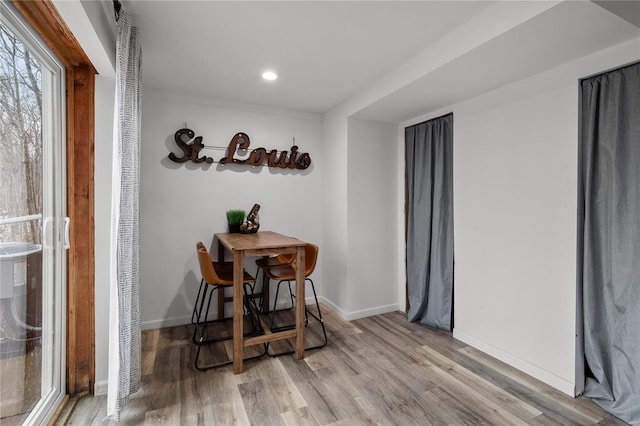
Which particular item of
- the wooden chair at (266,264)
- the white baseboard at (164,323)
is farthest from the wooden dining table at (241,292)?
the white baseboard at (164,323)

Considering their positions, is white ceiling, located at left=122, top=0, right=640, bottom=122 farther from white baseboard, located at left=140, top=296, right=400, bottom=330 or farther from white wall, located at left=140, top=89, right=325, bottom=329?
white baseboard, located at left=140, top=296, right=400, bottom=330

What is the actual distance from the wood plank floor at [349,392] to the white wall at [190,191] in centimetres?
63

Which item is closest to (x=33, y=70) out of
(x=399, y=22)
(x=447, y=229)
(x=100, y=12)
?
(x=100, y=12)

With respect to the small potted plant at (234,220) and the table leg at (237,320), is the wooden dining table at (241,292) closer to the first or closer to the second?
the table leg at (237,320)

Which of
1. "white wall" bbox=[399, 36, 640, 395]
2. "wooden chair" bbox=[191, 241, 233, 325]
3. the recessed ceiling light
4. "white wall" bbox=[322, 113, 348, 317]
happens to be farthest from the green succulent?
"white wall" bbox=[399, 36, 640, 395]

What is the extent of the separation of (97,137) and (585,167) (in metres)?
3.18

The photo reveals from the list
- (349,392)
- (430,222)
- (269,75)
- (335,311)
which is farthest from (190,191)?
(430,222)

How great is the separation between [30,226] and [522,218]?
3.12 meters

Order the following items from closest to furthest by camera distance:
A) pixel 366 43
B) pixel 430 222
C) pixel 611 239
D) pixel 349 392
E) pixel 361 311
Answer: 1. pixel 611 239
2. pixel 349 392
3. pixel 366 43
4. pixel 430 222
5. pixel 361 311

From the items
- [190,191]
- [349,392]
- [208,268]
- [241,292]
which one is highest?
[190,191]

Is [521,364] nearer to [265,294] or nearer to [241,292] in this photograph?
[241,292]

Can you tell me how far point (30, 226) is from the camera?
1.57 meters

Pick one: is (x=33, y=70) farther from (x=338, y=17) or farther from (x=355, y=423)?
(x=355, y=423)

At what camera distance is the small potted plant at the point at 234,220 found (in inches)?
132
